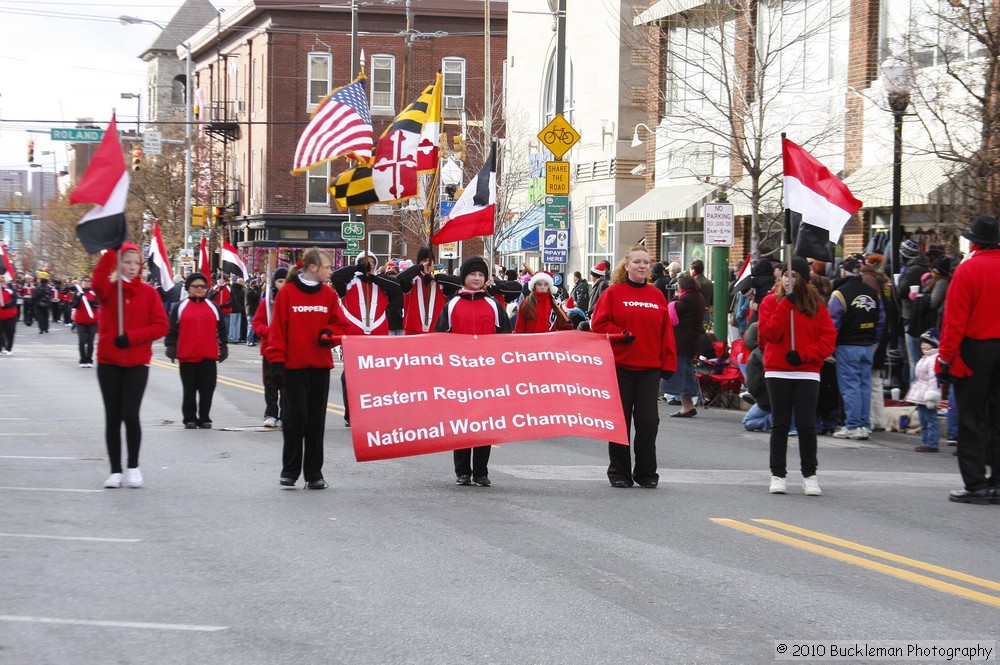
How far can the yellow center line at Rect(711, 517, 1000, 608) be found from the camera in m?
7.15

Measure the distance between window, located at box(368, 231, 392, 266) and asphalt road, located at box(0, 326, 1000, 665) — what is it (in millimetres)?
45867

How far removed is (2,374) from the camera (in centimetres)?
2512

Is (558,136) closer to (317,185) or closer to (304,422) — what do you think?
(304,422)

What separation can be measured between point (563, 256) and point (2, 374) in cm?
1104

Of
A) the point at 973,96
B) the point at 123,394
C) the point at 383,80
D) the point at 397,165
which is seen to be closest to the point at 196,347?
the point at 397,165

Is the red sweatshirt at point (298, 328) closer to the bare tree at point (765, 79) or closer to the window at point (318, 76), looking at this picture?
the bare tree at point (765, 79)

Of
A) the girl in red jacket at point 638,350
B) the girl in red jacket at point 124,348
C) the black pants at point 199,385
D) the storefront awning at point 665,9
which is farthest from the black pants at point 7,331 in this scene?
the girl in red jacket at point 638,350

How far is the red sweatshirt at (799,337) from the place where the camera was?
10.7 metres

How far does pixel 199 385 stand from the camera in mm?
16125

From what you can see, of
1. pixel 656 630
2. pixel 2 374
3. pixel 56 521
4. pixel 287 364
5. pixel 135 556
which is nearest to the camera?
pixel 656 630

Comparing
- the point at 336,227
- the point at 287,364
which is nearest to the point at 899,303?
the point at 287,364

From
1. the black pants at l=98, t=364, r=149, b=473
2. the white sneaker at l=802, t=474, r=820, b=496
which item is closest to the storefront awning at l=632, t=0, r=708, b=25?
the white sneaker at l=802, t=474, r=820, b=496

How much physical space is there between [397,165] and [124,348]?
29.7 feet

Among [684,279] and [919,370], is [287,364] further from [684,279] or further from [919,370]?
[684,279]
